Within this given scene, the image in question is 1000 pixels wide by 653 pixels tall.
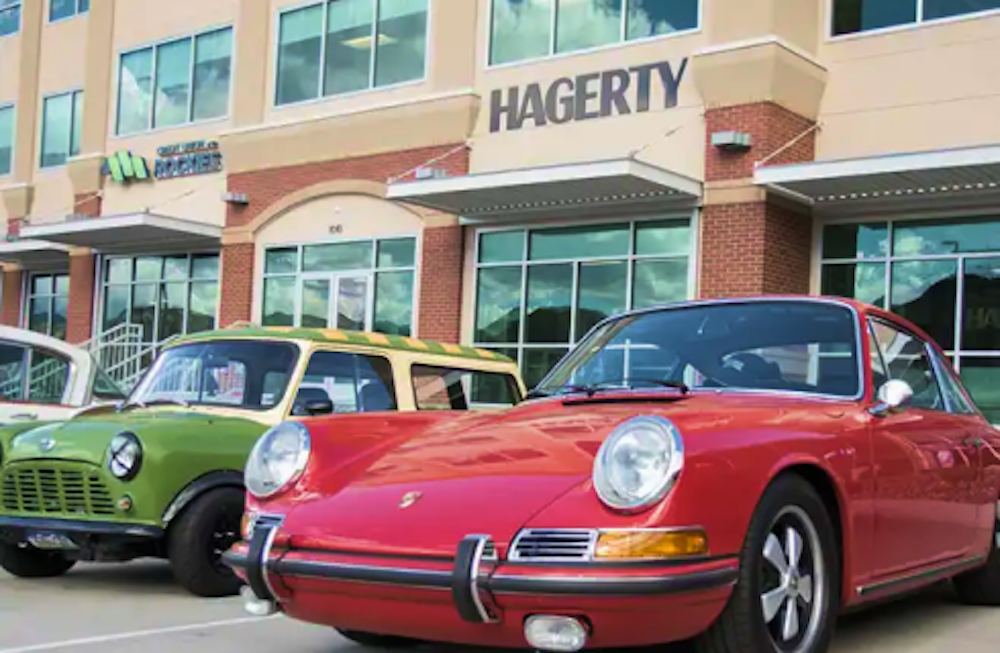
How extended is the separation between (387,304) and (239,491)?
11297 millimetres

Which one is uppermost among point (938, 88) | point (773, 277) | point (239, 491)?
point (938, 88)

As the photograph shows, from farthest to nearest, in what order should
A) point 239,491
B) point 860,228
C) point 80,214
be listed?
point 80,214
point 860,228
point 239,491

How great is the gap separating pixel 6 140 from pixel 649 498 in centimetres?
2500

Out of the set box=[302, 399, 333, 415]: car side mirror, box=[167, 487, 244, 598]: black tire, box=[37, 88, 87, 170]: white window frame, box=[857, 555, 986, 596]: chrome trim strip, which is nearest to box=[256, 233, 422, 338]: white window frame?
box=[37, 88, 87, 170]: white window frame

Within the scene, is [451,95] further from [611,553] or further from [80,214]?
[611,553]

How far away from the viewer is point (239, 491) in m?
7.03

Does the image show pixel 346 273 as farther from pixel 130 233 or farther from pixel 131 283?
pixel 131 283

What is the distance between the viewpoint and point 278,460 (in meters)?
4.88

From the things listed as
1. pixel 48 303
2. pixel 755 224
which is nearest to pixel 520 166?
pixel 755 224

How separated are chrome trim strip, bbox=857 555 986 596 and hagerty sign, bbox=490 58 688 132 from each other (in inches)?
390

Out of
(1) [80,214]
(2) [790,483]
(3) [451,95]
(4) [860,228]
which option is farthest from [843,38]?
(1) [80,214]

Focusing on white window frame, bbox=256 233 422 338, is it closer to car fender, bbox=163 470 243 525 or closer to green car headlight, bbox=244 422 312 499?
car fender, bbox=163 470 243 525

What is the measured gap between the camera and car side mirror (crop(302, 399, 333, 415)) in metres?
6.98

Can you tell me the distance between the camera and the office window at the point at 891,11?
1366 cm
